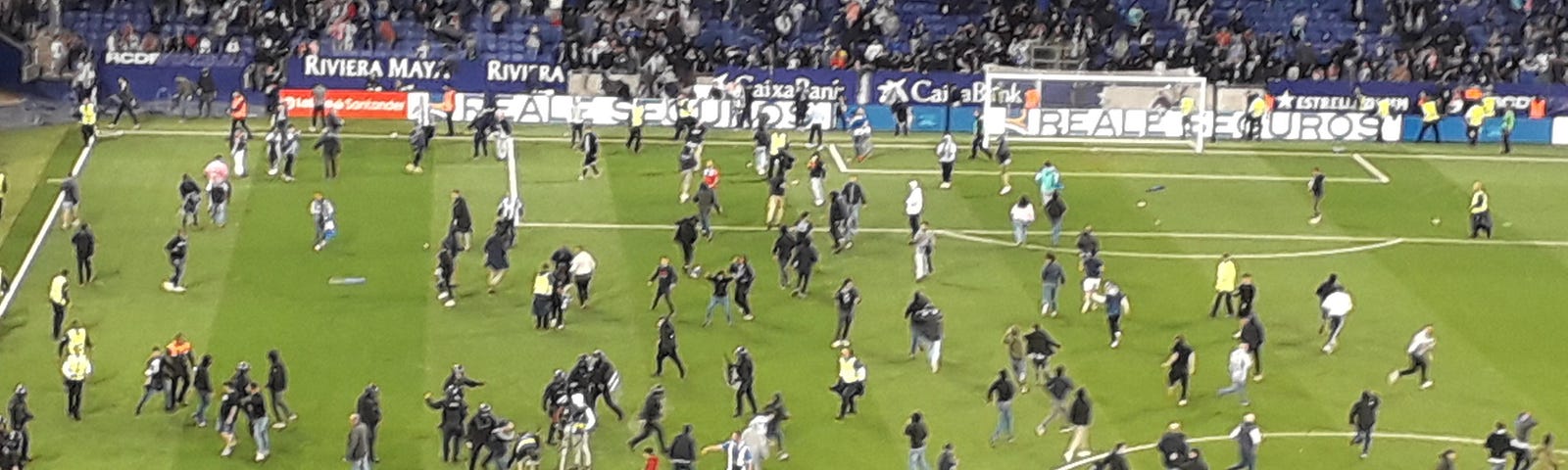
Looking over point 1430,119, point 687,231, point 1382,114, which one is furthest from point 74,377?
point 1430,119

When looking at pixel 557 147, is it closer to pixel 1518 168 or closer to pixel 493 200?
pixel 493 200

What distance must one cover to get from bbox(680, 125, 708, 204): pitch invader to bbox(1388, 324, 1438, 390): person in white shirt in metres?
17.1

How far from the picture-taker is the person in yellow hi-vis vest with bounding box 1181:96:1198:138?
64.0 meters

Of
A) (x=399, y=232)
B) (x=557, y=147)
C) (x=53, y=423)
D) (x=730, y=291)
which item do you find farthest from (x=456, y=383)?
(x=557, y=147)

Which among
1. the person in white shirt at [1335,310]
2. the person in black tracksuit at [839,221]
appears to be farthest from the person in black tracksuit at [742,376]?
the person in white shirt at [1335,310]

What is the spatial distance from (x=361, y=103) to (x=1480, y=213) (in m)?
27.6

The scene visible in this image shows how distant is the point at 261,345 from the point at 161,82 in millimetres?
23099

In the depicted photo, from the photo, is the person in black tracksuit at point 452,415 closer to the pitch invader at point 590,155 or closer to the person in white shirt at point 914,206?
the person in white shirt at point 914,206

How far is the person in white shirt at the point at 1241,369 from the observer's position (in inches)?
1608

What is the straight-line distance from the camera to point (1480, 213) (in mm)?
53344

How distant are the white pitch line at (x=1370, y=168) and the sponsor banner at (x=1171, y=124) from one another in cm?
220

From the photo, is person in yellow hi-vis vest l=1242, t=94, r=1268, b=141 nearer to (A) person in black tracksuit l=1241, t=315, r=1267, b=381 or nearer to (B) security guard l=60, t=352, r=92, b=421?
(A) person in black tracksuit l=1241, t=315, r=1267, b=381

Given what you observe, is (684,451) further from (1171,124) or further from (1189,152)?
(1171,124)

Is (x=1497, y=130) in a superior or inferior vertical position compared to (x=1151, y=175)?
superior
